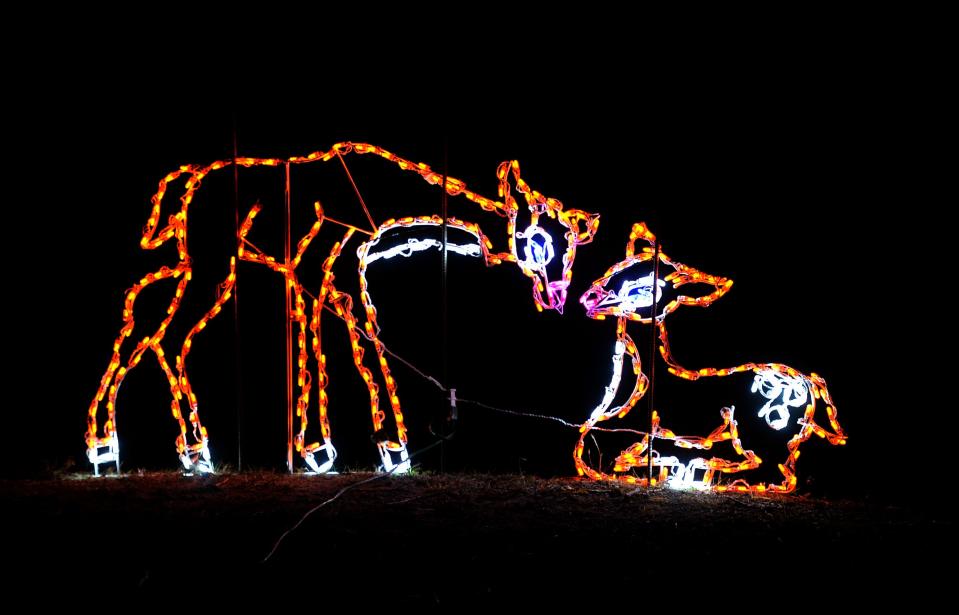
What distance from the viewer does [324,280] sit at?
19.8ft

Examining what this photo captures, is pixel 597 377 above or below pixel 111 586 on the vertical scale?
above

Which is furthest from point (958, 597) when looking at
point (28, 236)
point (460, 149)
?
point (28, 236)

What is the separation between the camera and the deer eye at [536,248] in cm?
617

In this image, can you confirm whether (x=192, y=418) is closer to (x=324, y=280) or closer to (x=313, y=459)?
(x=313, y=459)

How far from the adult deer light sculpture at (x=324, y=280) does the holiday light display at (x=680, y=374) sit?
1.52ft

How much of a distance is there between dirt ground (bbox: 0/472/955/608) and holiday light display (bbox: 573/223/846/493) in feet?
2.09

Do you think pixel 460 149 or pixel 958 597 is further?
pixel 460 149

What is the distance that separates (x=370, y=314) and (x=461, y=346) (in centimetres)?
139

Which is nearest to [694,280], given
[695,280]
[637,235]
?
[695,280]

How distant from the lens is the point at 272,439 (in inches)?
278

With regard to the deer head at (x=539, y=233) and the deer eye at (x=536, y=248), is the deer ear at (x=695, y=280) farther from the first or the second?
the deer eye at (x=536, y=248)

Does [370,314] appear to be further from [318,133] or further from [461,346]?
[318,133]

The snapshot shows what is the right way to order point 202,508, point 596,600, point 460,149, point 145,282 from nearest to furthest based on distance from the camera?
point 596,600 < point 202,508 < point 145,282 < point 460,149

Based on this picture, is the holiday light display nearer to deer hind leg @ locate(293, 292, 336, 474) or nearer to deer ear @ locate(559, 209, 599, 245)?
deer ear @ locate(559, 209, 599, 245)
